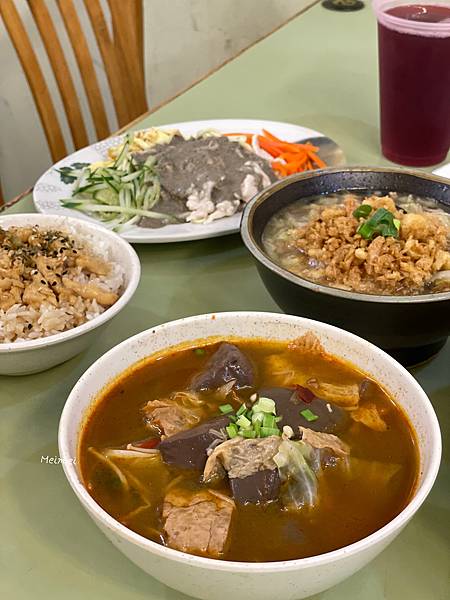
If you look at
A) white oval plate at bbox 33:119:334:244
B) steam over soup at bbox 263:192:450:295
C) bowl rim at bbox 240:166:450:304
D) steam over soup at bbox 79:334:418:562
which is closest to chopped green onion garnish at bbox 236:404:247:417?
steam over soup at bbox 79:334:418:562

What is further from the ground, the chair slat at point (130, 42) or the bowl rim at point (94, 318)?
the bowl rim at point (94, 318)

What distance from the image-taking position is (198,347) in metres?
1.26

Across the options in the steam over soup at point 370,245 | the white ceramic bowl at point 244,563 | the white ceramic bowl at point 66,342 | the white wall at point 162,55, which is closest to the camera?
the white ceramic bowl at point 244,563

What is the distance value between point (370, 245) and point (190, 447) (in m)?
0.57

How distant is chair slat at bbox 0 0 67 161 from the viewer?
97.2 inches

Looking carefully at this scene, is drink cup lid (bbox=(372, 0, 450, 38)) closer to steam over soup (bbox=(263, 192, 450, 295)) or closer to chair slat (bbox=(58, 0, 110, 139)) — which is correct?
steam over soup (bbox=(263, 192, 450, 295))

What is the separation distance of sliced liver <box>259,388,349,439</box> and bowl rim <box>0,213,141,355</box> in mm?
347

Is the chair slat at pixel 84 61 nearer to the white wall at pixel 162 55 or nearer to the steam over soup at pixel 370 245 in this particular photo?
the white wall at pixel 162 55

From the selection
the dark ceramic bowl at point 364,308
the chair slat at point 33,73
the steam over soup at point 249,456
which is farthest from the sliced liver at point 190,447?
the chair slat at point 33,73

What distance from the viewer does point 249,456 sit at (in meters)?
1.00

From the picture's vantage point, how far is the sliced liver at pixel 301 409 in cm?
107

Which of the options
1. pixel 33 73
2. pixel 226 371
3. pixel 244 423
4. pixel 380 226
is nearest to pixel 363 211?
pixel 380 226

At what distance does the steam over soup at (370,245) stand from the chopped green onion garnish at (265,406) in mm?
367

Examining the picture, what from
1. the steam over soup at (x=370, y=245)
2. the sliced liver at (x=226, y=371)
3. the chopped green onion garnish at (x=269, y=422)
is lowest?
the steam over soup at (x=370, y=245)
